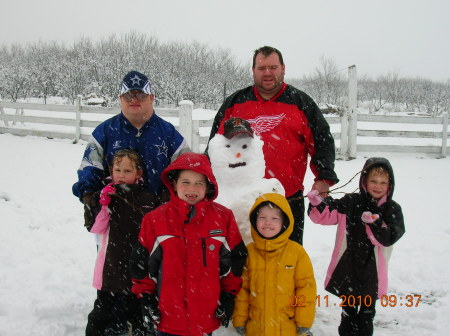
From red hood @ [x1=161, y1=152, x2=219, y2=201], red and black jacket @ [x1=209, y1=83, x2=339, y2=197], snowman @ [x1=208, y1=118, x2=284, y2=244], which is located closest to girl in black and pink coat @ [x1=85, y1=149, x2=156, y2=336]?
red hood @ [x1=161, y1=152, x2=219, y2=201]

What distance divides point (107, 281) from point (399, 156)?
9239mm

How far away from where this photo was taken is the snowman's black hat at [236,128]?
2.52 m

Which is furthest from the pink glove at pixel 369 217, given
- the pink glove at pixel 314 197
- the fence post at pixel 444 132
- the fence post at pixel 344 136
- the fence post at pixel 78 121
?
the fence post at pixel 78 121

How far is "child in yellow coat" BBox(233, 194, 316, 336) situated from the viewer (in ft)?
6.91

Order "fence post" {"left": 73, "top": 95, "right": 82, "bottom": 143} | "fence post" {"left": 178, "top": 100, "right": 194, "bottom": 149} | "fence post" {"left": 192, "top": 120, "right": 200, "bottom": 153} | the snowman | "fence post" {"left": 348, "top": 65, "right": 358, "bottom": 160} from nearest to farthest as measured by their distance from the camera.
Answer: the snowman, "fence post" {"left": 178, "top": 100, "right": 194, "bottom": 149}, "fence post" {"left": 192, "top": 120, "right": 200, "bottom": 153}, "fence post" {"left": 348, "top": 65, "right": 358, "bottom": 160}, "fence post" {"left": 73, "top": 95, "right": 82, "bottom": 143}

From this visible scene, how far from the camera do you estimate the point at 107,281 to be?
92.6 inches

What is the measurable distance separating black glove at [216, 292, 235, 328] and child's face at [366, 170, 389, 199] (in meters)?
1.09

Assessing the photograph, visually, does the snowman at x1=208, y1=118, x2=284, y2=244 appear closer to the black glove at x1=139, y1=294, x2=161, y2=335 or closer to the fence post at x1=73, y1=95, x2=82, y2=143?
the black glove at x1=139, y1=294, x2=161, y2=335

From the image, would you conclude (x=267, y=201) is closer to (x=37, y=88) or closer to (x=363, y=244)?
(x=363, y=244)

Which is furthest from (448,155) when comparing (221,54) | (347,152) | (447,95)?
(447,95)

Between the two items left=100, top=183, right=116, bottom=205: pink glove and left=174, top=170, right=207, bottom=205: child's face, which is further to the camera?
left=100, top=183, right=116, bottom=205: pink glove

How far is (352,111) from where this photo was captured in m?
9.19

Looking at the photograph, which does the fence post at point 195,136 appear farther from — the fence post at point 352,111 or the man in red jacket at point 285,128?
the man in red jacket at point 285,128

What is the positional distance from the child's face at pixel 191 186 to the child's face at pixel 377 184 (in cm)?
105
